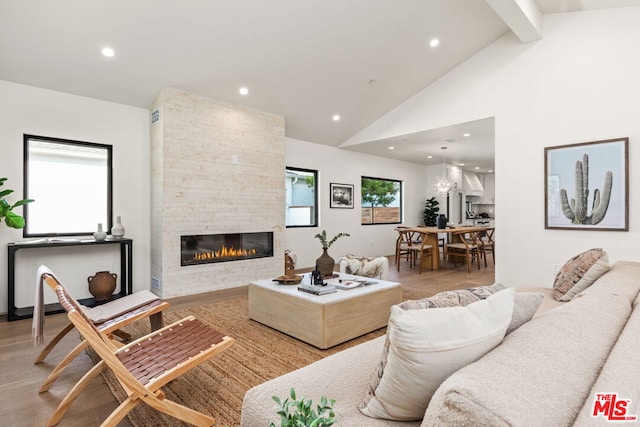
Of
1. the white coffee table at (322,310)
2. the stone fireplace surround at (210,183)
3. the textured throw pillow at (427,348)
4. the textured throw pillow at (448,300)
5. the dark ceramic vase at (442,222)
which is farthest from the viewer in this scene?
the dark ceramic vase at (442,222)

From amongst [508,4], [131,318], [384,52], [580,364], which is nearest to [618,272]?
[580,364]

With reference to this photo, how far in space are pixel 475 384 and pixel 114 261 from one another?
4986 mm

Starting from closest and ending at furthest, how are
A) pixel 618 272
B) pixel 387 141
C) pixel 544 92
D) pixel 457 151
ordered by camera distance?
pixel 618 272
pixel 544 92
pixel 387 141
pixel 457 151

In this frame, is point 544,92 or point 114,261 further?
point 114,261

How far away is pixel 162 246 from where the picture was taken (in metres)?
4.35

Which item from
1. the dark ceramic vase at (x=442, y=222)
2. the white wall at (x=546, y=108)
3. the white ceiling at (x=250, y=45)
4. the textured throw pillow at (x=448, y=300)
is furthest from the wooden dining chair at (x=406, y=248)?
the textured throw pillow at (x=448, y=300)

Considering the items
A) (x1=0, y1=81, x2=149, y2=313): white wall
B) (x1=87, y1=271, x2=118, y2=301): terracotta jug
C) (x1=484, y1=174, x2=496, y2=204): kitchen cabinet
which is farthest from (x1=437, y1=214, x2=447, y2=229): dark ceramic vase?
(x1=484, y1=174, x2=496, y2=204): kitchen cabinet

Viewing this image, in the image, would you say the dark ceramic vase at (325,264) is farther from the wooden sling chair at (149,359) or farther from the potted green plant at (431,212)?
the potted green plant at (431,212)

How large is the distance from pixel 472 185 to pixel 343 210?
5.65 metres

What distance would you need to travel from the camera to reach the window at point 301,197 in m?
6.54

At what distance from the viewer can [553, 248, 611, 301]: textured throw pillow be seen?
2371 millimetres

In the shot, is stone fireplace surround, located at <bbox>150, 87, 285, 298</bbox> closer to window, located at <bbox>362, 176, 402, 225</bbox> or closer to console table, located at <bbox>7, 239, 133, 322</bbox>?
console table, located at <bbox>7, 239, 133, 322</bbox>

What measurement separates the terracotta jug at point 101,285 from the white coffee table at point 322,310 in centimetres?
201

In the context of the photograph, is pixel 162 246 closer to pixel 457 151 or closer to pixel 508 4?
pixel 508 4
